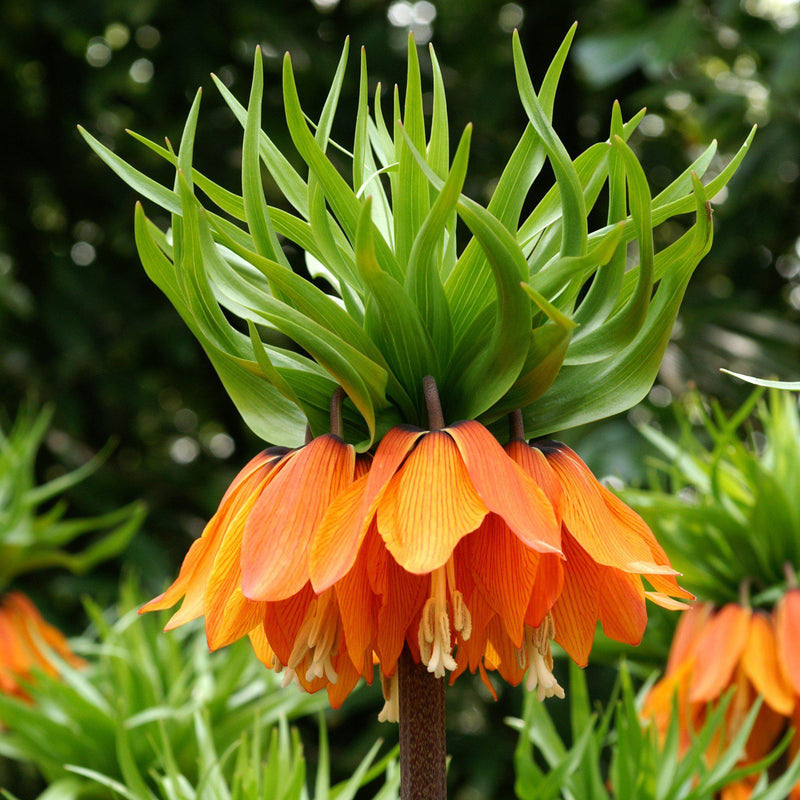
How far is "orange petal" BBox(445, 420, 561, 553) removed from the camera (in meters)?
0.34

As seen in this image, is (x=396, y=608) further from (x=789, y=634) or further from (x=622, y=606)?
(x=789, y=634)

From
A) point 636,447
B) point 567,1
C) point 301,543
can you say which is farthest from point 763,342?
point 301,543

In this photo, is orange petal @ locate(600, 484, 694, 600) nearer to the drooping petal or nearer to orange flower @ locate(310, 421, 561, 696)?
orange flower @ locate(310, 421, 561, 696)

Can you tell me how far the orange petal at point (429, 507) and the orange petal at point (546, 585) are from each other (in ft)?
0.11

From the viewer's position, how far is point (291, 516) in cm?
37

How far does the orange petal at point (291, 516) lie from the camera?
35cm

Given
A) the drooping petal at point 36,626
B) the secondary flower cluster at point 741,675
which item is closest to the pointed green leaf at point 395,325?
the secondary flower cluster at point 741,675

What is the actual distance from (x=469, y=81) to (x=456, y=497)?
2228mm

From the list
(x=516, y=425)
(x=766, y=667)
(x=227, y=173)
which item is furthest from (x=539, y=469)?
(x=227, y=173)

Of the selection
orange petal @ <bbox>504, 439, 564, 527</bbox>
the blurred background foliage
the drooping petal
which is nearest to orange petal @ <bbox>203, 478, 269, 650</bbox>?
orange petal @ <bbox>504, 439, 564, 527</bbox>

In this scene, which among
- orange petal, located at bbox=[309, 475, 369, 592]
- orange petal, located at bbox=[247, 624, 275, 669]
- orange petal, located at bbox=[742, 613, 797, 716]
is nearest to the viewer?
orange petal, located at bbox=[309, 475, 369, 592]

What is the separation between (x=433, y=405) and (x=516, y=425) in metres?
0.04

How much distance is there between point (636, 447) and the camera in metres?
1.70

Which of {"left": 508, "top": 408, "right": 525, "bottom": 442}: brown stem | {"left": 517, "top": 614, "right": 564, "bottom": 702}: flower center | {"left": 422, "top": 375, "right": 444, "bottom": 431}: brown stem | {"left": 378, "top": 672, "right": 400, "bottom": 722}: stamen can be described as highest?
{"left": 422, "top": 375, "right": 444, "bottom": 431}: brown stem
